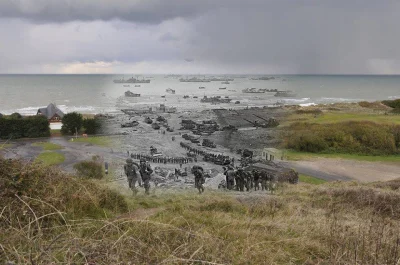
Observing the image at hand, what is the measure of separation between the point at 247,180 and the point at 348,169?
6.13 metres

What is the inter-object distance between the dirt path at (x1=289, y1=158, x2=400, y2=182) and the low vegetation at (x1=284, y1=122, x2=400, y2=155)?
678 millimetres

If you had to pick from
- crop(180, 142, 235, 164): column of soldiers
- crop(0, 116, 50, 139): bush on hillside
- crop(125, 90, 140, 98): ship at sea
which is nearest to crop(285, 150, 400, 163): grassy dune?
crop(180, 142, 235, 164): column of soldiers

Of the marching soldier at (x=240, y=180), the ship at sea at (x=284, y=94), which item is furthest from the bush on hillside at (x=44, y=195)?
the ship at sea at (x=284, y=94)

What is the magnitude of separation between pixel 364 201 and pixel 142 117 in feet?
28.6

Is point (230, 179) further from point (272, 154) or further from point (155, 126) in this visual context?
point (155, 126)

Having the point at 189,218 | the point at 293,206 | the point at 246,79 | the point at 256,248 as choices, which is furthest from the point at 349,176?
the point at 256,248

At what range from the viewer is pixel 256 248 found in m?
4.25

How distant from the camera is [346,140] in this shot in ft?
52.3

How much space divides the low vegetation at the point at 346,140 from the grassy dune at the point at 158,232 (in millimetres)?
6864

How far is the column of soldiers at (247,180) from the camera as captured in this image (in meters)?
11.4

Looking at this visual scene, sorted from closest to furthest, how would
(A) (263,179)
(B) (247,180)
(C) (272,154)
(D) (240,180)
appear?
(D) (240,180)
(B) (247,180)
(A) (263,179)
(C) (272,154)

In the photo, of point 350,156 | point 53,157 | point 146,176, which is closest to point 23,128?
point 53,157

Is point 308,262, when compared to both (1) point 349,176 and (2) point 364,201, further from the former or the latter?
(1) point 349,176

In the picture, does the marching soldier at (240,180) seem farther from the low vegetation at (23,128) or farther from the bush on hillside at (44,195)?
the low vegetation at (23,128)
